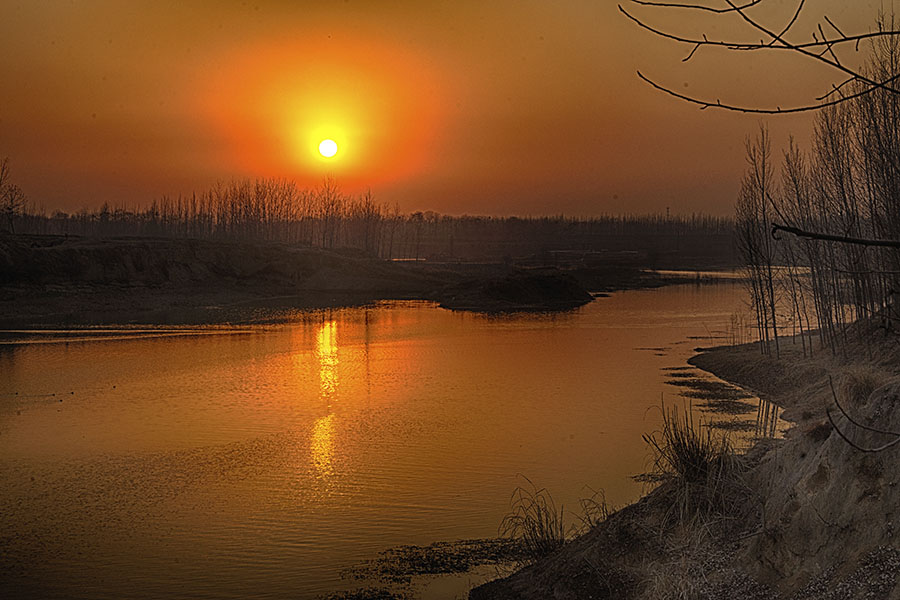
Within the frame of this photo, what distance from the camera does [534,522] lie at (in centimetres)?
902

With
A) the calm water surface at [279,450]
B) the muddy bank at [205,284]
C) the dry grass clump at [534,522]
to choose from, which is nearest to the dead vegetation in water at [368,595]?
the calm water surface at [279,450]

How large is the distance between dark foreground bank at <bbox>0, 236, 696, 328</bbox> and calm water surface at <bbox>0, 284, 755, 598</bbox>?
48.1 feet

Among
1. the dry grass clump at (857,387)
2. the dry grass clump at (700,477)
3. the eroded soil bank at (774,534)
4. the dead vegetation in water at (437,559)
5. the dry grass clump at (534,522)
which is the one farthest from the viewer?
the dead vegetation in water at (437,559)

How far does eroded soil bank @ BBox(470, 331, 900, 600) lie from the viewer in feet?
18.5

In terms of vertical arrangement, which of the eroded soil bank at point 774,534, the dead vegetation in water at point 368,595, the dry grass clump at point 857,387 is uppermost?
the dry grass clump at point 857,387

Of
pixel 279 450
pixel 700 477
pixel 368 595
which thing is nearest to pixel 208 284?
pixel 279 450

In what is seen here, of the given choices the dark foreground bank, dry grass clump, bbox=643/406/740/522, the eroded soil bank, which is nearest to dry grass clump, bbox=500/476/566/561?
the eroded soil bank

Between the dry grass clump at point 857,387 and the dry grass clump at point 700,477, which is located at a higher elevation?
the dry grass clump at point 857,387

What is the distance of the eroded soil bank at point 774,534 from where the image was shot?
563cm

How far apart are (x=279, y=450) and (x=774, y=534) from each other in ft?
33.0

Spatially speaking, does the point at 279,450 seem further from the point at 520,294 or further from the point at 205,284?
the point at 205,284

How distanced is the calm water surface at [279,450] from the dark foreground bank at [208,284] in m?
14.6

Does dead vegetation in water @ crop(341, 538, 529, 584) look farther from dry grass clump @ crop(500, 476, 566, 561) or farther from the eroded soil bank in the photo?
the eroded soil bank

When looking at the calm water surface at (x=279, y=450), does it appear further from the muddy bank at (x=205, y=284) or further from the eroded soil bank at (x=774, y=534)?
the muddy bank at (x=205, y=284)
